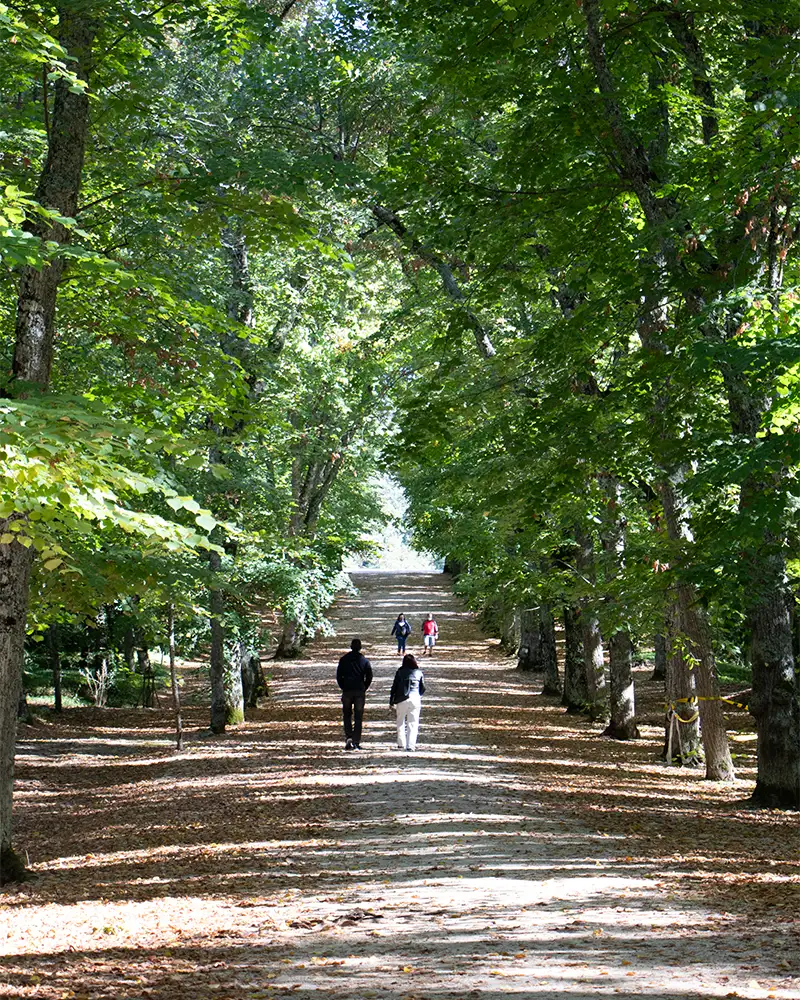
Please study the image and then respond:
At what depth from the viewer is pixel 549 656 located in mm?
30562

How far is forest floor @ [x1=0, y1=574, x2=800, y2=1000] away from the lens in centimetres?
682

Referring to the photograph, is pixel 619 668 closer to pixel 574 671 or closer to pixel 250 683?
pixel 574 671

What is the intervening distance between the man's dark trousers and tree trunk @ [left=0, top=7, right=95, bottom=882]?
295 inches

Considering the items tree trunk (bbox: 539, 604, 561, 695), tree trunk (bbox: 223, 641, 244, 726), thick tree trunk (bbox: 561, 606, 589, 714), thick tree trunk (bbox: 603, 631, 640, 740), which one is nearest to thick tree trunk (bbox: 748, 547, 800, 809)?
thick tree trunk (bbox: 603, 631, 640, 740)

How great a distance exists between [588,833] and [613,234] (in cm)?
739

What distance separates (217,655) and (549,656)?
37.7 ft

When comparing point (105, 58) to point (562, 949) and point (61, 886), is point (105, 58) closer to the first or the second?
point (61, 886)

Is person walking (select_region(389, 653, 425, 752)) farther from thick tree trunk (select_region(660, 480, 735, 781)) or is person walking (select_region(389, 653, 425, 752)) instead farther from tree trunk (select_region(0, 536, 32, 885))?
tree trunk (select_region(0, 536, 32, 885))

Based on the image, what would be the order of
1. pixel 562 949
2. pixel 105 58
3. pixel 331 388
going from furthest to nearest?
pixel 331 388 → pixel 105 58 → pixel 562 949

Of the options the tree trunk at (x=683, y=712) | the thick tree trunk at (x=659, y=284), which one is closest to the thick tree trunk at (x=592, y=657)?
the tree trunk at (x=683, y=712)

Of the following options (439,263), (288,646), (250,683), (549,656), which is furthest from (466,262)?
(288,646)

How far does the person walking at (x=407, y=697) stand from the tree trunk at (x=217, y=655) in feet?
14.6

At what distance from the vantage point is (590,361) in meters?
14.2

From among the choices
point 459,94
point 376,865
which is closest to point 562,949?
point 376,865
